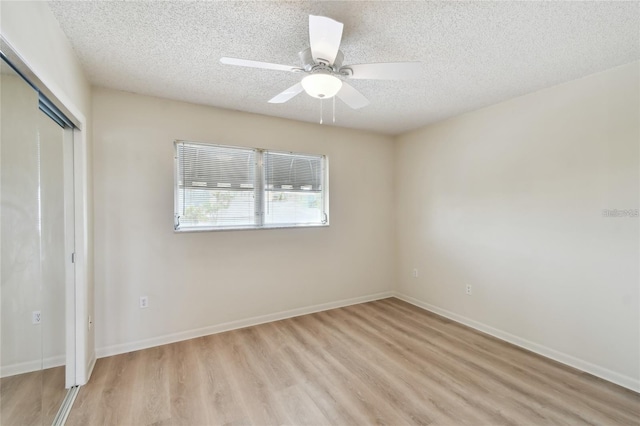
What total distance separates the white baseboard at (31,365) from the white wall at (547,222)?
384 centimetres

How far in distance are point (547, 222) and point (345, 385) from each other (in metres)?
2.38

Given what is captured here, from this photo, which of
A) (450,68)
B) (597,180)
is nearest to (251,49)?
(450,68)

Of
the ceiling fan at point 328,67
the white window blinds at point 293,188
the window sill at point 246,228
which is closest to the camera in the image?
the ceiling fan at point 328,67

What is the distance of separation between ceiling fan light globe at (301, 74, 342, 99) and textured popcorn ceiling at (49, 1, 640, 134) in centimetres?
36

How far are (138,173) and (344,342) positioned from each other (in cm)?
270

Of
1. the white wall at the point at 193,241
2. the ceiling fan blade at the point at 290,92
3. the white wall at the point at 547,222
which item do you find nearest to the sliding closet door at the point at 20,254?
the white wall at the point at 193,241

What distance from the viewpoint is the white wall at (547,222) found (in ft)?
7.26

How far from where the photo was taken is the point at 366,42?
190 centimetres

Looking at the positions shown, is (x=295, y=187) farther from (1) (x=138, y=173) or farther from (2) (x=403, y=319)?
(2) (x=403, y=319)

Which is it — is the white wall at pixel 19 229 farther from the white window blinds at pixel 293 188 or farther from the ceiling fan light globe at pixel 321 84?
the white window blinds at pixel 293 188

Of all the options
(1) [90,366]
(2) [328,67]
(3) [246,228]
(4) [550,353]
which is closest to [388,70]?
(2) [328,67]

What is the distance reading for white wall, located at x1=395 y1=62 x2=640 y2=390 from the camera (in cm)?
221

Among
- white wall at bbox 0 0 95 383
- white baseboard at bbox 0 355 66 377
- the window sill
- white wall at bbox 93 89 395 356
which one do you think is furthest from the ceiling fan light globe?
white baseboard at bbox 0 355 66 377

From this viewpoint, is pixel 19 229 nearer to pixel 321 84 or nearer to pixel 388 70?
pixel 321 84
